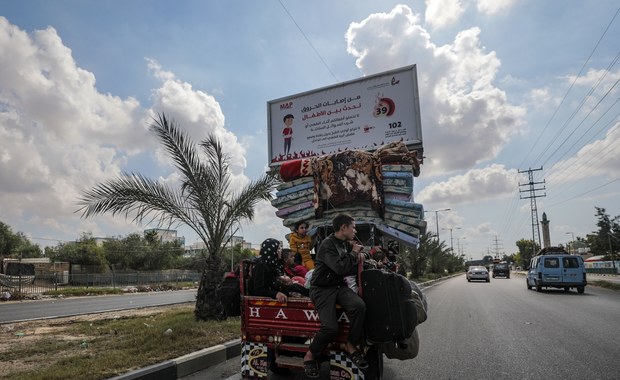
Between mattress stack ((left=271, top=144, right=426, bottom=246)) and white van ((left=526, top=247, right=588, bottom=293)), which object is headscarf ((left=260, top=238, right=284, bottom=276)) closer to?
mattress stack ((left=271, top=144, right=426, bottom=246))

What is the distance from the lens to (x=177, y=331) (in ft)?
23.4

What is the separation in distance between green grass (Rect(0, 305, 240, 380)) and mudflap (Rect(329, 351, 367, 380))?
8.30ft

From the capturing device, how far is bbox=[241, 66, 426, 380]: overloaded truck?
3.94 m

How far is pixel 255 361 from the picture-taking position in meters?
4.55

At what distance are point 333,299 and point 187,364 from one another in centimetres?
260

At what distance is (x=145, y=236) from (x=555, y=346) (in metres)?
76.1

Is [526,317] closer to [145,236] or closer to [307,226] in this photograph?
[307,226]

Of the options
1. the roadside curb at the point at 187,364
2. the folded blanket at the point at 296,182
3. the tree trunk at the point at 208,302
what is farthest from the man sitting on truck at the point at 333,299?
the tree trunk at the point at 208,302

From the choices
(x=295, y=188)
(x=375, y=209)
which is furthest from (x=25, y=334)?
(x=375, y=209)

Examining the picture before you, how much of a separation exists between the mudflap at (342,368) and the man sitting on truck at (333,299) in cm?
9

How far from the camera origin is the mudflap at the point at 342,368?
156 inches

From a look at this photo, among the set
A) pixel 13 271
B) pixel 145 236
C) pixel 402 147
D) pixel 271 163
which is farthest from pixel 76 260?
pixel 402 147

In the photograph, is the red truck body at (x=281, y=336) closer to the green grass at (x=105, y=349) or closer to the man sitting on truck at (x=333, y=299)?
the man sitting on truck at (x=333, y=299)

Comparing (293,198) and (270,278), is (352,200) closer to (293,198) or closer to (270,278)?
(293,198)
